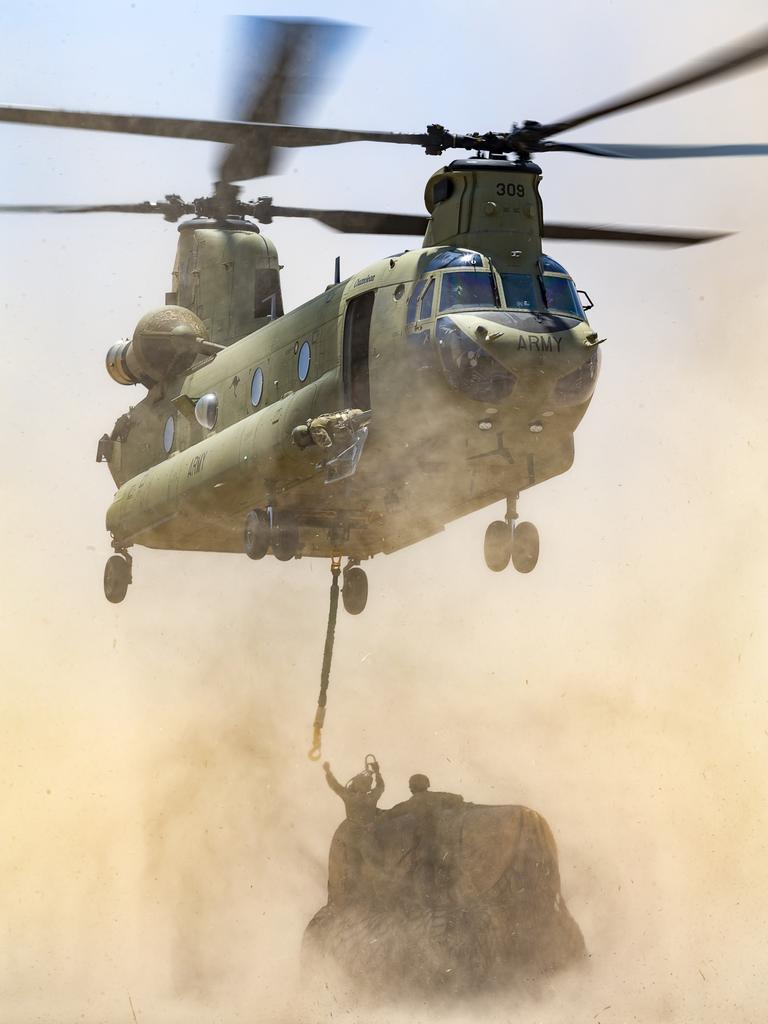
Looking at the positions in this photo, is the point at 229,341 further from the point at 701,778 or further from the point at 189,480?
the point at 701,778

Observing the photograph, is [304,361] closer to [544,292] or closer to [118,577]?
[544,292]

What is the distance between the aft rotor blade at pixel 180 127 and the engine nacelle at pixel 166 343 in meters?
4.09

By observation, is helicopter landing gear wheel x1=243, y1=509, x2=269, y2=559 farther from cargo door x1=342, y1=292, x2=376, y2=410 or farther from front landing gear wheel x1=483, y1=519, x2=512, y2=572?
front landing gear wheel x1=483, y1=519, x2=512, y2=572

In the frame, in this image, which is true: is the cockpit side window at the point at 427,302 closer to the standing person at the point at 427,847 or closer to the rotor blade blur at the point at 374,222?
the rotor blade blur at the point at 374,222

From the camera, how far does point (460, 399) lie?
16703 mm

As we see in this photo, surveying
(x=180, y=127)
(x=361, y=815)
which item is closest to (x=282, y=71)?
(x=180, y=127)

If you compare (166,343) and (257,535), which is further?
(166,343)

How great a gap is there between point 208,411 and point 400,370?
3.55m

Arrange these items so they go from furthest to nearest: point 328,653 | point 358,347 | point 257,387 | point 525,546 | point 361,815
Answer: point 361,815 → point 328,653 → point 257,387 → point 525,546 → point 358,347

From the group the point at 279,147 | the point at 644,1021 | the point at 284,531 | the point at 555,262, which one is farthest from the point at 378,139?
the point at 644,1021

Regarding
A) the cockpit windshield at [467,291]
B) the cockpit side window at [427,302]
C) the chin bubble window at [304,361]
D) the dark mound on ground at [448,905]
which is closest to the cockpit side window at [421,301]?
the cockpit side window at [427,302]

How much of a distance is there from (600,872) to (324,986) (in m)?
4.00

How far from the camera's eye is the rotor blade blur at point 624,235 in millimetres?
→ 18703

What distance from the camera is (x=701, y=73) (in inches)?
564
